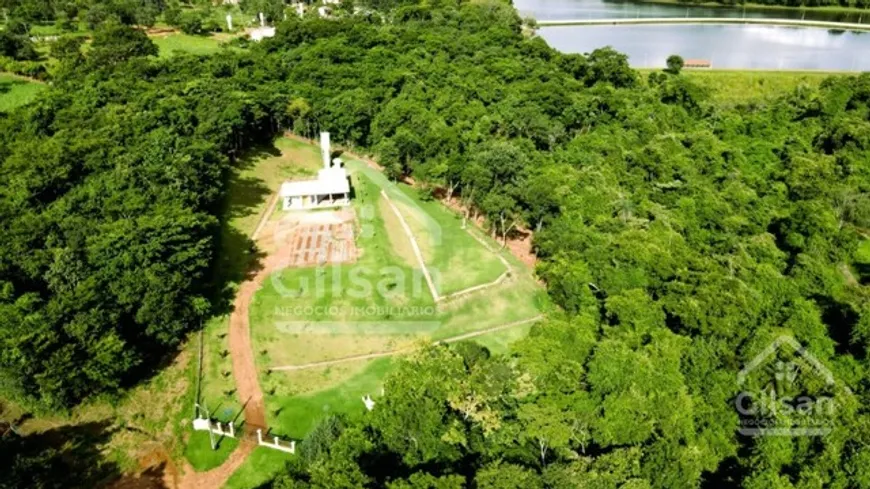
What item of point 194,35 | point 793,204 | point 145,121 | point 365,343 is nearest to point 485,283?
point 365,343

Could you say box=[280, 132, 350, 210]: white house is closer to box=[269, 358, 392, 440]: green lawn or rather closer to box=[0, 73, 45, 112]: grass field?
box=[269, 358, 392, 440]: green lawn

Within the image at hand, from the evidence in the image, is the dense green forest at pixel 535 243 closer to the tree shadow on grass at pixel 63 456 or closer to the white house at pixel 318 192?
the tree shadow on grass at pixel 63 456

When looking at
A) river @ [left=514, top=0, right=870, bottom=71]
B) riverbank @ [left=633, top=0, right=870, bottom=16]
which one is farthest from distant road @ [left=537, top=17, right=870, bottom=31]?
riverbank @ [left=633, top=0, right=870, bottom=16]

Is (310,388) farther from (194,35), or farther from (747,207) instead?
(194,35)

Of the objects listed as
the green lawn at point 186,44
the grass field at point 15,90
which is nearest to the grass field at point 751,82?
the green lawn at point 186,44

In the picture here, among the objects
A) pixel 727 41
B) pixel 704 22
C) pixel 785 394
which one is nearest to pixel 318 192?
pixel 785 394
